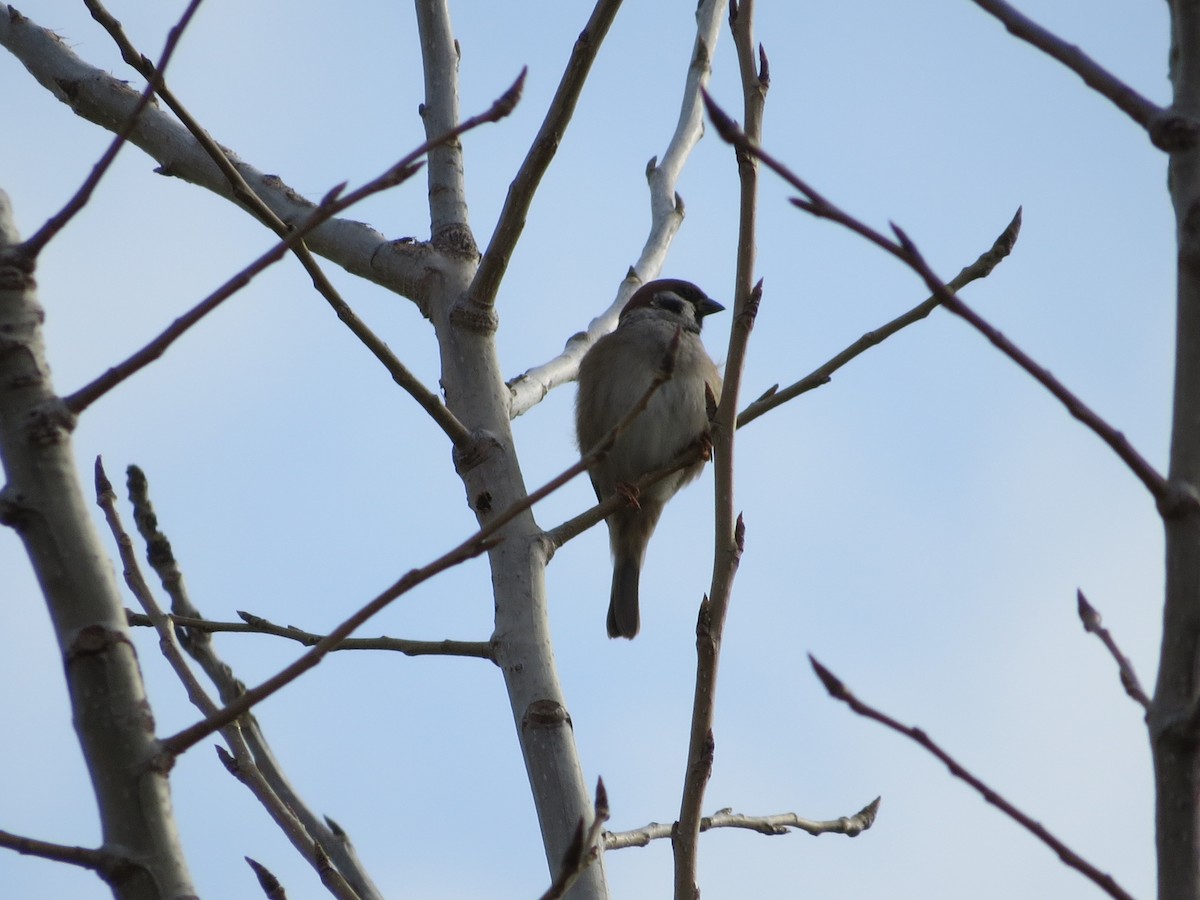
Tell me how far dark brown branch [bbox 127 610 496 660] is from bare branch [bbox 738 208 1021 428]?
0.87m

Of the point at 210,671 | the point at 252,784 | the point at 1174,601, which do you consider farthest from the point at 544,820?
the point at 1174,601

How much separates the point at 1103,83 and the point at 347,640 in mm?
1912

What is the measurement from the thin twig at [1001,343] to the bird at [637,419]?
13.1 feet

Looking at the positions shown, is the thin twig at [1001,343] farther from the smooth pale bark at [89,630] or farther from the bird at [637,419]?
the bird at [637,419]

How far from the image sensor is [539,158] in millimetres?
2697

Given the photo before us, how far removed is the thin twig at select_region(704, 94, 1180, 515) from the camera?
1228 mm

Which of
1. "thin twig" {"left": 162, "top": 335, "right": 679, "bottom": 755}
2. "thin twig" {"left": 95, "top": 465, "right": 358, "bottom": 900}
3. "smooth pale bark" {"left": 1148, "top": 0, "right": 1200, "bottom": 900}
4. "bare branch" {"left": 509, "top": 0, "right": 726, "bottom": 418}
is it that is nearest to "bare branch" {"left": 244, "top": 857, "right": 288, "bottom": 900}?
"thin twig" {"left": 95, "top": 465, "right": 358, "bottom": 900}

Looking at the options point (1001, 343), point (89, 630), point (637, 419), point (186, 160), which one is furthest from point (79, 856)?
point (637, 419)

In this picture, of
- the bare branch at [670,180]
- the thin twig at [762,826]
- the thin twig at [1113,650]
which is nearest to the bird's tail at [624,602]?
the bare branch at [670,180]

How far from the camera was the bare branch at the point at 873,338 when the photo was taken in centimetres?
303

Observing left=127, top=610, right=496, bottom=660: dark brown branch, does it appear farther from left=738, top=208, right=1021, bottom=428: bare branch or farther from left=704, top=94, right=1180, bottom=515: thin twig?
left=704, top=94, right=1180, bottom=515: thin twig

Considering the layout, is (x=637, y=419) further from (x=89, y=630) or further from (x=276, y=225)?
(x=89, y=630)

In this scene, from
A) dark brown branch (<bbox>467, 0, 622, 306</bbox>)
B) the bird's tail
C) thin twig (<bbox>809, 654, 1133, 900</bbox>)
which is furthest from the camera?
the bird's tail

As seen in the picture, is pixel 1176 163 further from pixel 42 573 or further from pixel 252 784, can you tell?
pixel 252 784
